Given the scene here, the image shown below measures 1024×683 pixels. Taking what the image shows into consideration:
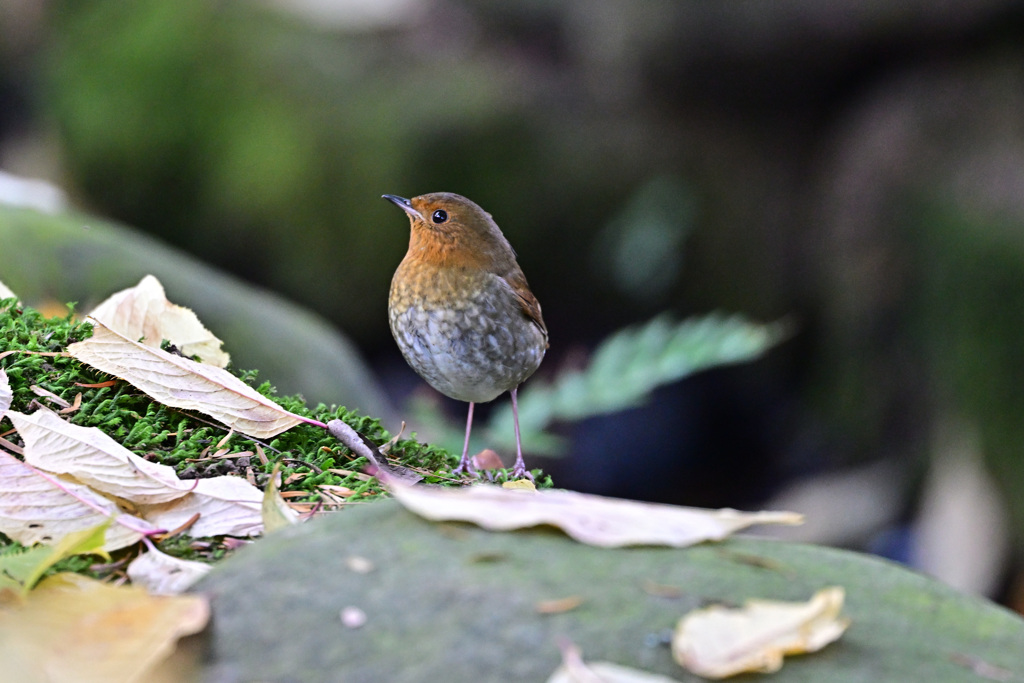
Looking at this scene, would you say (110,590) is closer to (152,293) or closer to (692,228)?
(152,293)

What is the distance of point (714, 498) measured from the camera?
24.8ft

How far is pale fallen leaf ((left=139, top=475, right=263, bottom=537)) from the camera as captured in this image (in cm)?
169

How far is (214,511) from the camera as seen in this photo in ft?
5.66

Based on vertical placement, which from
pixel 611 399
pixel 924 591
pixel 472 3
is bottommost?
pixel 611 399

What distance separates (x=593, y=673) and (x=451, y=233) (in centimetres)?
192

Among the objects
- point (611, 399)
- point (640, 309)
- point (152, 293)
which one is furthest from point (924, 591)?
point (640, 309)

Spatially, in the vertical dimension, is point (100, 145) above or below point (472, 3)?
below

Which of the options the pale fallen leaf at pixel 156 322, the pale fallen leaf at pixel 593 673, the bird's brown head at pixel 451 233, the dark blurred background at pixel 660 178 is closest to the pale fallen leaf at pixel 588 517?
the pale fallen leaf at pixel 593 673

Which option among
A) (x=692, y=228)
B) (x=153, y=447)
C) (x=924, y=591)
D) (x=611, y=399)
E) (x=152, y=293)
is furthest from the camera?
(x=692, y=228)

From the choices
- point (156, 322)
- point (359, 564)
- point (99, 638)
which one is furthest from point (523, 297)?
point (99, 638)

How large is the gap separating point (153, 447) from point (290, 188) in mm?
5666

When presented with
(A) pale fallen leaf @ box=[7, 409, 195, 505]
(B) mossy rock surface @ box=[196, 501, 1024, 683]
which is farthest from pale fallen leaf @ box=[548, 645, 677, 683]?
(A) pale fallen leaf @ box=[7, 409, 195, 505]

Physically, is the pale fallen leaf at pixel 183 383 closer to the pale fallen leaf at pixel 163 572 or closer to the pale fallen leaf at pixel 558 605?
the pale fallen leaf at pixel 163 572

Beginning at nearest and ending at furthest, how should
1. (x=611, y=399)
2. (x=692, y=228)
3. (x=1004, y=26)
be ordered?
(x=611, y=399) → (x=1004, y=26) → (x=692, y=228)
